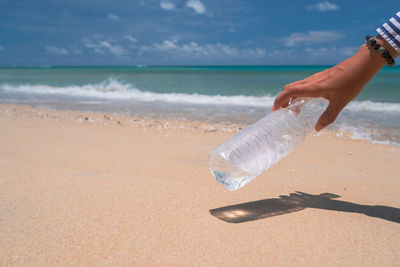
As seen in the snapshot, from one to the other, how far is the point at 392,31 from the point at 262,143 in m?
0.85

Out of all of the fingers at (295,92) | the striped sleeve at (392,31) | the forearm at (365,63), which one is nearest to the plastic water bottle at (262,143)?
the fingers at (295,92)

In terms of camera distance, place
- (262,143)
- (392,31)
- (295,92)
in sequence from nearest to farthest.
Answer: (392,31), (295,92), (262,143)

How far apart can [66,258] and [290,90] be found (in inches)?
44.6

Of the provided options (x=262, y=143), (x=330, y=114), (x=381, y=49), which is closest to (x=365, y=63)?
(x=381, y=49)

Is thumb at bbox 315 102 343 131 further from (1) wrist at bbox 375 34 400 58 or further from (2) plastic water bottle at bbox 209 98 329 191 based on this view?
(1) wrist at bbox 375 34 400 58

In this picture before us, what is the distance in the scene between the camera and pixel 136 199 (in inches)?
63.6

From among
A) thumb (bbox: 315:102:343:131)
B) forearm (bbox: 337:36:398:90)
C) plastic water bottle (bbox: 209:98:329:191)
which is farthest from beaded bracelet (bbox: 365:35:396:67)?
plastic water bottle (bbox: 209:98:329:191)

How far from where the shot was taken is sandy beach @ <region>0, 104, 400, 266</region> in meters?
1.16

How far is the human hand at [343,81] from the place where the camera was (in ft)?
4.26

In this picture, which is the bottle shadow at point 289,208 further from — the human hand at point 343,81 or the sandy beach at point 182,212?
the human hand at point 343,81

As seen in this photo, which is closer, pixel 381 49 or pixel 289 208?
pixel 381 49

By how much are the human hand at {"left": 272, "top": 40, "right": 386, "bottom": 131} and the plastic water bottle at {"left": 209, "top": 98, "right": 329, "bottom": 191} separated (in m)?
0.20

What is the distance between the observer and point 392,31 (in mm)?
1244

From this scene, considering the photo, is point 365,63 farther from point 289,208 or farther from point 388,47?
point 289,208
